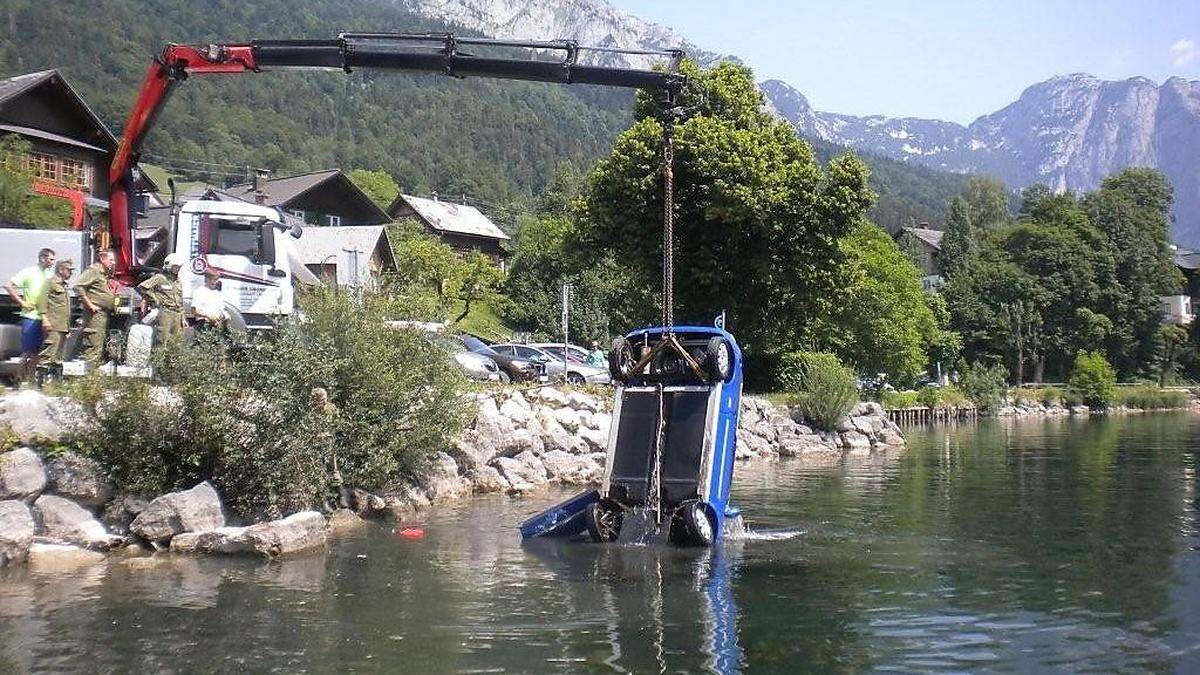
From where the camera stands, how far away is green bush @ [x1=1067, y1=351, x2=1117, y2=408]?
80.6 m

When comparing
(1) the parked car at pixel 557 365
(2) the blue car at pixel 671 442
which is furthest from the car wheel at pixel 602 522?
(1) the parked car at pixel 557 365

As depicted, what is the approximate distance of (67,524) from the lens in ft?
51.4

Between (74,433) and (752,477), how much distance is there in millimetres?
17609

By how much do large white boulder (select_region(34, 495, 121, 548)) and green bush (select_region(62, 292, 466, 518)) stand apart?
79cm

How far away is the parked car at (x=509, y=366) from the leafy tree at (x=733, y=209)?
7.06m

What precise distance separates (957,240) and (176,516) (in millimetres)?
107288

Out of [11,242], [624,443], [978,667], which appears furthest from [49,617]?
[11,242]

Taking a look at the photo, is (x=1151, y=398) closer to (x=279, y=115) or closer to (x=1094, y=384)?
(x=1094, y=384)

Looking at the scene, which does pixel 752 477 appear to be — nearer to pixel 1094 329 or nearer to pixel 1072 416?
pixel 1072 416

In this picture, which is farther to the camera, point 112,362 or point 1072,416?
point 1072,416

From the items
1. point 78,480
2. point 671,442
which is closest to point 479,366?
point 671,442

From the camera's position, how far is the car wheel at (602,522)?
16922mm

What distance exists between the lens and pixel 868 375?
203ft

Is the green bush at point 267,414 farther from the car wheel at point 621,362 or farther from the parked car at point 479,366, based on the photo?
the parked car at point 479,366
